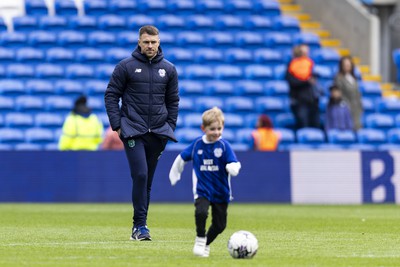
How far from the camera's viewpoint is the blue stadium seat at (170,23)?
82.8 ft

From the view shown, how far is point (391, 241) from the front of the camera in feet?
37.0

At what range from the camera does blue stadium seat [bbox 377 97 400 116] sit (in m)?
24.3

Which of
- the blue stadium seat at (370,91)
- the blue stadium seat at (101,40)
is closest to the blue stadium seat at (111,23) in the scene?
the blue stadium seat at (101,40)

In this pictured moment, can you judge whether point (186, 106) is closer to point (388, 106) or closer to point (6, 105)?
point (6, 105)

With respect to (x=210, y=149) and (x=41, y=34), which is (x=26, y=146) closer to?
(x=41, y=34)

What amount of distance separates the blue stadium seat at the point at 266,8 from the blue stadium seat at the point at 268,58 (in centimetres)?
183

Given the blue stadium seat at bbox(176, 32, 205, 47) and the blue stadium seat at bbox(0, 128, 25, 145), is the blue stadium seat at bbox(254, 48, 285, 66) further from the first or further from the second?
the blue stadium seat at bbox(0, 128, 25, 145)

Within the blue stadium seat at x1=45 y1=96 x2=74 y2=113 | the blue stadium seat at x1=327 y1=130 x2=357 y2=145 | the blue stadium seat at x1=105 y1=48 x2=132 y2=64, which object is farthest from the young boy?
the blue stadium seat at x1=105 y1=48 x2=132 y2=64

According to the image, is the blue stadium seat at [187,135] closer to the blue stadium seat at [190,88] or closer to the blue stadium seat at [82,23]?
the blue stadium seat at [190,88]

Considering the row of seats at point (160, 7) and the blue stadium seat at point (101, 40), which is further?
the row of seats at point (160, 7)

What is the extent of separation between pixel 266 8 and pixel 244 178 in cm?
706

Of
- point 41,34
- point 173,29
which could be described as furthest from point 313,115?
point 41,34

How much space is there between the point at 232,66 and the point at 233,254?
15430mm

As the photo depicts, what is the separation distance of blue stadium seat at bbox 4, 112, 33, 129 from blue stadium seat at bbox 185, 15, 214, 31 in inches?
195
